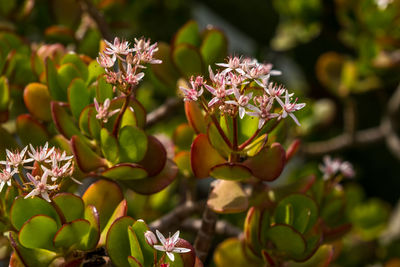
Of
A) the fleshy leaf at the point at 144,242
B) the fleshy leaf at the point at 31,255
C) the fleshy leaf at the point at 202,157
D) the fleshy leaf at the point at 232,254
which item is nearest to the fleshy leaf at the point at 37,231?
the fleshy leaf at the point at 31,255

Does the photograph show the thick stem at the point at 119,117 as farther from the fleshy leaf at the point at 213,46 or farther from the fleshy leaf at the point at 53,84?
the fleshy leaf at the point at 213,46

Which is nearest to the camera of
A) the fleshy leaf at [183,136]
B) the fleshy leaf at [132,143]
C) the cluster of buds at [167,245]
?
the cluster of buds at [167,245]

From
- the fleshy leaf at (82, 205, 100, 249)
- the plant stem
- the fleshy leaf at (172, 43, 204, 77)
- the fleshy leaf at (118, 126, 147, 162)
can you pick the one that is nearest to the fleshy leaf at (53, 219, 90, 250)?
the fleshy leaf at (82, 205, 100, 249)

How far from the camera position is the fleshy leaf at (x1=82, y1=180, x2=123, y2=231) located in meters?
0.81

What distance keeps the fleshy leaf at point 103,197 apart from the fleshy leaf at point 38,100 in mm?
197

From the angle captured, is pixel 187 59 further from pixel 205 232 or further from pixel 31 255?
pixel 31 255

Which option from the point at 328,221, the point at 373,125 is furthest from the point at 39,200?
the point at 373,125

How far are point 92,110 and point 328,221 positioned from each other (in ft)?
1.81

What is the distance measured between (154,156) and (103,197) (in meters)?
0.10

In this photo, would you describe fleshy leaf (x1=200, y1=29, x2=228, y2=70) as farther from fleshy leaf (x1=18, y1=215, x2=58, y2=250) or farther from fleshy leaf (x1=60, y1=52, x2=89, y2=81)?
fleshy leaf (x1=18, y1=215, x2=58, y2=250)

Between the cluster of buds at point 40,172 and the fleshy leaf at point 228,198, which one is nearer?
the cluster of buds at point 40,172

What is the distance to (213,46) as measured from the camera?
107 cm

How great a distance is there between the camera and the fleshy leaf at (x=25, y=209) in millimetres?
735

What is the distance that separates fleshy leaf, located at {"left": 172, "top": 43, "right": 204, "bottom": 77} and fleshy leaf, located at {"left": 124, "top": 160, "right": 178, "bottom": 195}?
0.89 ft
